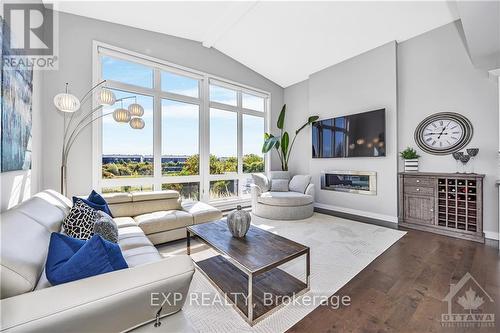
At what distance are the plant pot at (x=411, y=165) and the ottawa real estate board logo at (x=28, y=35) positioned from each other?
17.4 ft

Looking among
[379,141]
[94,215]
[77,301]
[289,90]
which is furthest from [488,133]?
[94,215]

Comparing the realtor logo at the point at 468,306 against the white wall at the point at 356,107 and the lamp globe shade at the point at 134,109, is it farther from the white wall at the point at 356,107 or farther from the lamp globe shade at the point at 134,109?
the lamp globe shade at the point at 134,109

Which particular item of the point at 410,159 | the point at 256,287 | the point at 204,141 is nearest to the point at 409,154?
the point at 410,159

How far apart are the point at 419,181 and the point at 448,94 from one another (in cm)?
149

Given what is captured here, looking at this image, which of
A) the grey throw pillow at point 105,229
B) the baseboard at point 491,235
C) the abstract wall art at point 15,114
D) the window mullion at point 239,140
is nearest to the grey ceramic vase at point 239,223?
the grey throw pillow at point 105,229

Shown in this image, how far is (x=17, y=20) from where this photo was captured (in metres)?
2.15

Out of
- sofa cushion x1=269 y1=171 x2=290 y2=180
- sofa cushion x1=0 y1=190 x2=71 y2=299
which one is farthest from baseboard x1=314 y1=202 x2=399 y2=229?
sofa cushion x1=0 y1=190 x2=71 y2=299

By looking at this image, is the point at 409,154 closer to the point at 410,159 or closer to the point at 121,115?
the point at 410,159

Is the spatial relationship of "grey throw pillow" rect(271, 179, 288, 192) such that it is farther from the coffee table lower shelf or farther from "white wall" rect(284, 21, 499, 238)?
the coffee table lower shelf

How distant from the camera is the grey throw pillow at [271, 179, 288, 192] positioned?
4.89 m

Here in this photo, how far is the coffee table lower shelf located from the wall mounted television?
128 inches

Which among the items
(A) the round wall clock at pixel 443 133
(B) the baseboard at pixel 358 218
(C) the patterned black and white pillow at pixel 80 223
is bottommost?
(B) the baseboard at pixel 358 218

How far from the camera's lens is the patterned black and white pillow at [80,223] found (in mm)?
1680

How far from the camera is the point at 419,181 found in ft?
12.0
